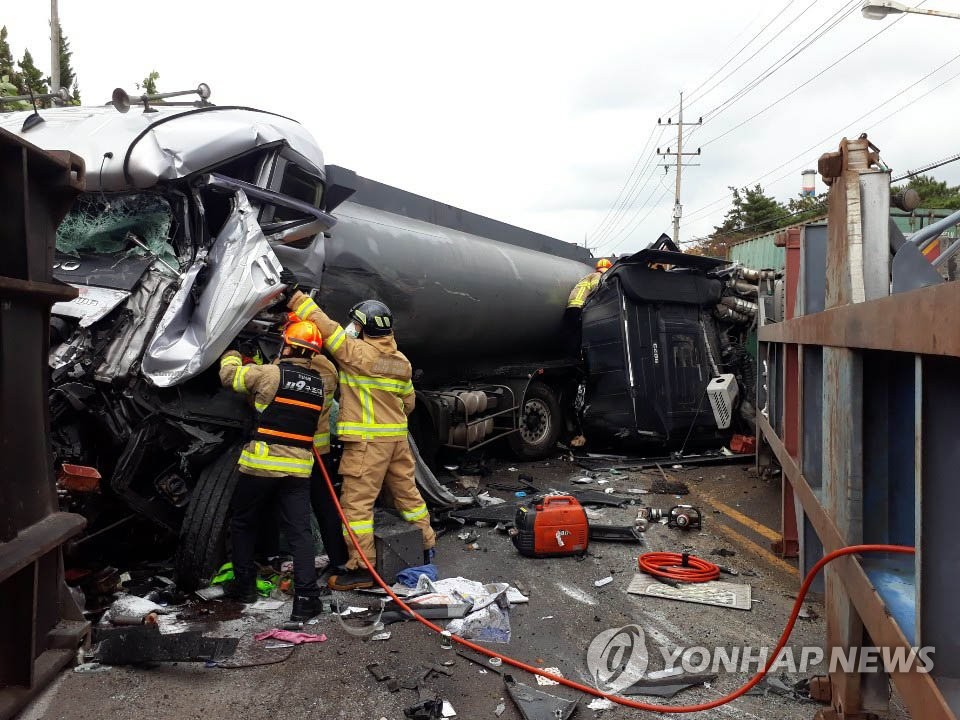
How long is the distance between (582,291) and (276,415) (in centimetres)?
550

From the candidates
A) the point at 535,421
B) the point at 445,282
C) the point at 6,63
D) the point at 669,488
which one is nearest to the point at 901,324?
the point at 445,282

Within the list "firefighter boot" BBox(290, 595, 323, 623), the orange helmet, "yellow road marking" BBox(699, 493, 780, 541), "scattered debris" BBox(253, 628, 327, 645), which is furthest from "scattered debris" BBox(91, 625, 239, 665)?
"yellow road marking" BBox(699, 493, 780, 541)

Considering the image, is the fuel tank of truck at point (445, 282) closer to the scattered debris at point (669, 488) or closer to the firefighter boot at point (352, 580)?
the firefighter boot at point (352, 580)

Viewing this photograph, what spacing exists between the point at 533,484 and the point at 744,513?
2.03 meters

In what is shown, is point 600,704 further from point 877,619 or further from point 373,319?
point 373,319

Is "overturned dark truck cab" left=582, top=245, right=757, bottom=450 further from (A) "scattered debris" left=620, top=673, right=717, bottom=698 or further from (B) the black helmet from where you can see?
(A) "scattered debris" left=620, top=673, right=717, bottom=698

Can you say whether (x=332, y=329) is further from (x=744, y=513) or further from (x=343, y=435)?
(x=744, y=513)

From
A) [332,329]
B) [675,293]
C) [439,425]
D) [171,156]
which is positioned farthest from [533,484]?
[171,156]

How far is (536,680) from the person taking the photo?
313 cm

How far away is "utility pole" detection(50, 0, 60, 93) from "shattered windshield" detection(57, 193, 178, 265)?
9855 millimetres

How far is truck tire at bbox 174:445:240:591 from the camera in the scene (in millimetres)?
3730

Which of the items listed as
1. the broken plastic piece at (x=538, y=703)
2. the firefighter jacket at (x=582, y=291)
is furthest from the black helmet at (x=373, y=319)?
the firefighter jacket at (x=582, y=291)

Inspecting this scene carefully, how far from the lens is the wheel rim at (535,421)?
8.19m

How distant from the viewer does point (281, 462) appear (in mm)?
3748
